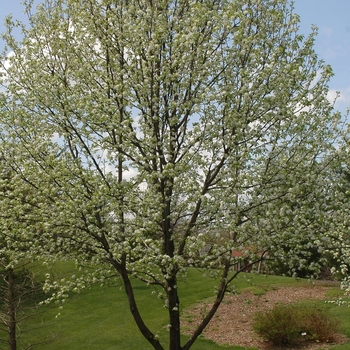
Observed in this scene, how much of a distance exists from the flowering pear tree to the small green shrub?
335 inches

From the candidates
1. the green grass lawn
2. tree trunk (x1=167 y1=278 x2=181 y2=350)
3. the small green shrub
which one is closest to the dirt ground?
the small green shrub

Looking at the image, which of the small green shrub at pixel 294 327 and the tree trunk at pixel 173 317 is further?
the small green shrub at pixel 294 327

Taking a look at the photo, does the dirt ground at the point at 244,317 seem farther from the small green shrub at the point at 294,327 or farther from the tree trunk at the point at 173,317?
the tree trunk at the point at 173,317

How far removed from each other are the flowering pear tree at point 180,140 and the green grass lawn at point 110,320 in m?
5.34

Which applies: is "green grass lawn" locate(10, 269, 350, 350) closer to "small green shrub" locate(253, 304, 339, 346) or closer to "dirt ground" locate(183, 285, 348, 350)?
"dirt ground" locate(183, 285, 348, 350)

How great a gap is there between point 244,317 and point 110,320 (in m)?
6.76

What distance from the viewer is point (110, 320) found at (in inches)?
890

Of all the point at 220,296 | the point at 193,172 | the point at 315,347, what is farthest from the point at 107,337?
the point at 193,172

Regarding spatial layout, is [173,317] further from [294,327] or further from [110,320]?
[110,320]

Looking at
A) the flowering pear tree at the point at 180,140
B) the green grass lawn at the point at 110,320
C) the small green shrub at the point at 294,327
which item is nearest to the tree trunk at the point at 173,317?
the flowering pear tree at the point at 180,140

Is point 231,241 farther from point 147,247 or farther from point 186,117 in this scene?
point 186,117

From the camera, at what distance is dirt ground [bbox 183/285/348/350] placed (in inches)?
738

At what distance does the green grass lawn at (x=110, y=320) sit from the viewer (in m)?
18.7

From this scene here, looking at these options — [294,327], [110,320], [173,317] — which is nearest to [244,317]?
[294,327]
